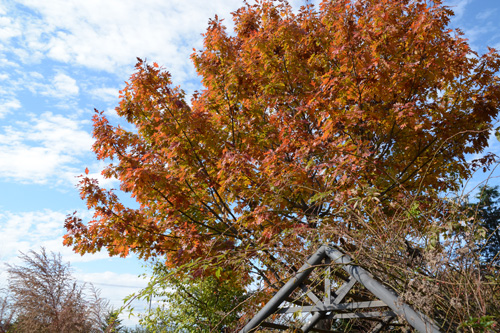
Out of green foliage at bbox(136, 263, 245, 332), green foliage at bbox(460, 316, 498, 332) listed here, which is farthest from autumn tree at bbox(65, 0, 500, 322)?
green foliage at bbox(460, 316, 498, 332)

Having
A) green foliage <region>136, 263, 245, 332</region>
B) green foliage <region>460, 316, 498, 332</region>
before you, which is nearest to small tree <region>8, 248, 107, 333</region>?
green foliage <region>136, 263, 245, 332</region>

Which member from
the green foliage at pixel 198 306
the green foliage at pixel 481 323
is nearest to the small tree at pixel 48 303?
the green foliage at pixel 198 306

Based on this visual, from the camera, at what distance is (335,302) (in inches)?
124

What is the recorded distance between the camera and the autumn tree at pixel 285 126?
5.98m

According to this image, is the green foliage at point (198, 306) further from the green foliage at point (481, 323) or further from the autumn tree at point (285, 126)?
the green foliage at point (481, 323)

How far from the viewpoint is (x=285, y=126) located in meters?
6.27

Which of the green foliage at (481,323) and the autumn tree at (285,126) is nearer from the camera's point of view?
the green foliage at (481,323)

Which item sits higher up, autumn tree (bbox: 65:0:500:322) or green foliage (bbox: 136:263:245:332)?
autumn tree (bbox: 65:0:500:322)

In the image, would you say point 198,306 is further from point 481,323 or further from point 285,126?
point 481,323

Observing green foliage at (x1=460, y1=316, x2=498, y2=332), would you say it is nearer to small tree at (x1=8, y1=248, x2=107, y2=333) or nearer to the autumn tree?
the autumn tree

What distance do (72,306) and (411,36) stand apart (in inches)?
467

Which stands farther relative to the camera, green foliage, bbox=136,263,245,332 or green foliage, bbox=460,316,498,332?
green foliage, bbox=136,263,245,332

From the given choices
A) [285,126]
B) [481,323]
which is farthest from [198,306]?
[481,323]

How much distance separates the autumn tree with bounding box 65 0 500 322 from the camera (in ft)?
19.6
